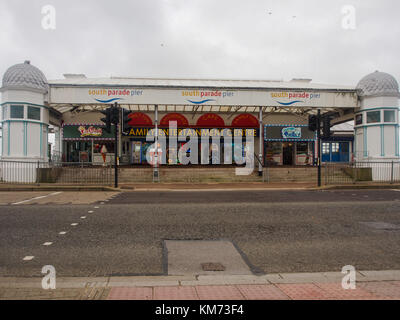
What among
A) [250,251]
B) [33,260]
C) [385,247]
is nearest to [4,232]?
[33,260]

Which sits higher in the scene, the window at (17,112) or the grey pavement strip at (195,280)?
the window at (17,112)

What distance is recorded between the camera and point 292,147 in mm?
28500

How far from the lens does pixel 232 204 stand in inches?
414

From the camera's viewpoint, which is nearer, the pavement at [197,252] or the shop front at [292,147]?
the pavement at [197,252]

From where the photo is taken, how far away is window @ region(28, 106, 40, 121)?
18.9 meters

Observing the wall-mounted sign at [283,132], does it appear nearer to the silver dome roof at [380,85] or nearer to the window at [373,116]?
the window at [373,116]

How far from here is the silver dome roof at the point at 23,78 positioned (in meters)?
18.5

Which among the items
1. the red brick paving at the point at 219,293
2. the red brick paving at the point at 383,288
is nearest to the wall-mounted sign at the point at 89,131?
the red brick paving at the point at 219,293

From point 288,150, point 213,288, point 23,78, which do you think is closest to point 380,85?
point 288,150

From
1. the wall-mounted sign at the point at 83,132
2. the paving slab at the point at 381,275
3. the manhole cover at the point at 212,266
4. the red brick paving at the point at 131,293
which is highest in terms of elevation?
the wall-mounted sign at the point at 83,132

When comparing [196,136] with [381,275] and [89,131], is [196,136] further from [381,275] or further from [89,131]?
[381,275]

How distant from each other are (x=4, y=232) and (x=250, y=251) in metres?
5.10

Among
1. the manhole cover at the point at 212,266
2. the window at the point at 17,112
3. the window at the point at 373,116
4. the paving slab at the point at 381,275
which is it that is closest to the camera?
the paving slab at the point at 381,275

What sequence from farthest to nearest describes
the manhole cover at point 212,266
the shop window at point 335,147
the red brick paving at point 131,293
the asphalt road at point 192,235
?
the shop window at point 335,147 → the asphalt road at point 192,235 → the manhole cover at point 212,266 → the red brick paving at point 131,293
